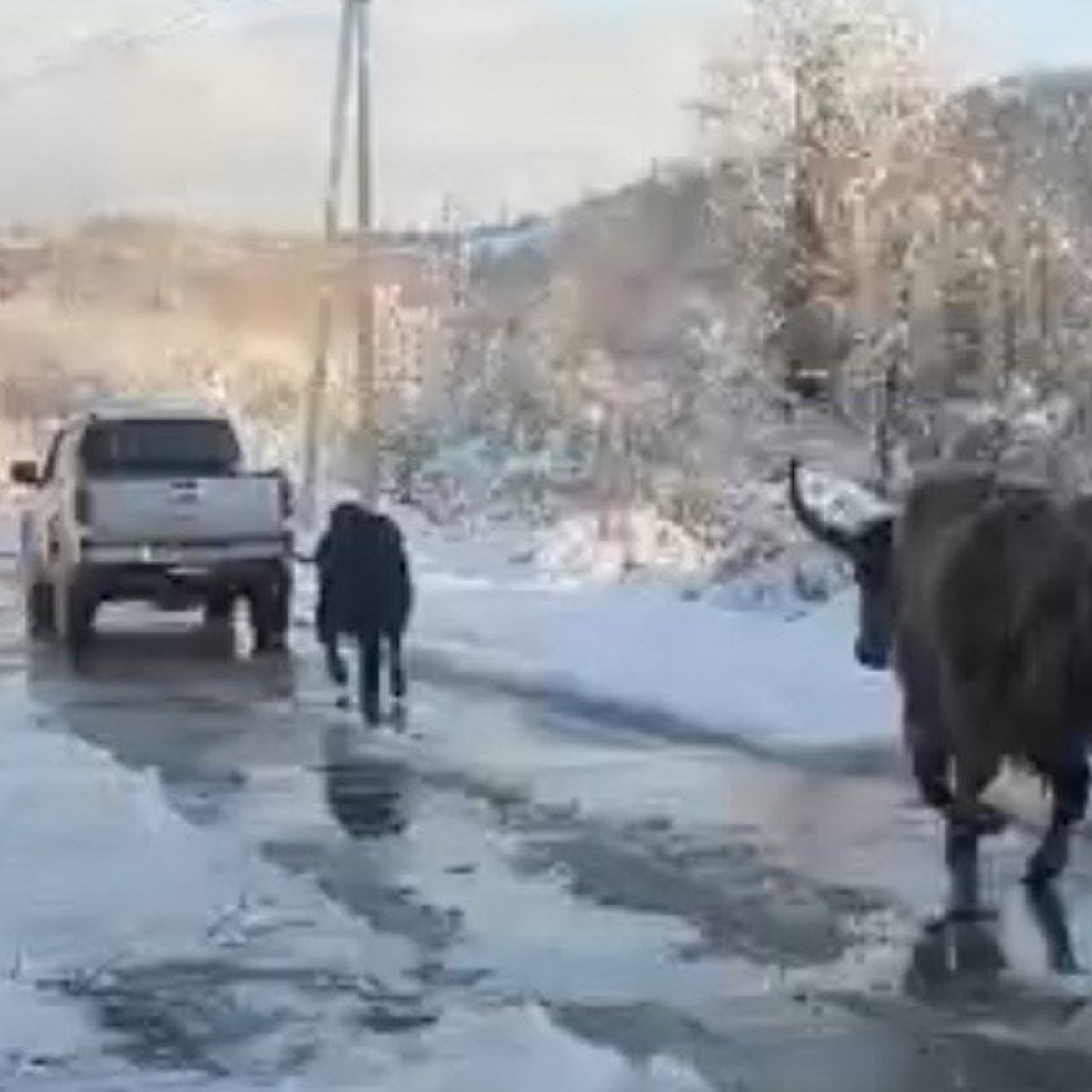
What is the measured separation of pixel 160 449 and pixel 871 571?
1719cm

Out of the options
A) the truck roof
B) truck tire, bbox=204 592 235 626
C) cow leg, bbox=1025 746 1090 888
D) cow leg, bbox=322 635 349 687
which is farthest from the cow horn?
the truck roof

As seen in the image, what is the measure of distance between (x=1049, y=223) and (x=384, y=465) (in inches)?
778

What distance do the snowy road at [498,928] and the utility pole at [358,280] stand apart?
2460 cm

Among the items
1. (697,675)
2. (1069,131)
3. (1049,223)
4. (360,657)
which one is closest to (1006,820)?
(360,657)

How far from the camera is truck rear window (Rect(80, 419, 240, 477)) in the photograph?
29609 millimetres

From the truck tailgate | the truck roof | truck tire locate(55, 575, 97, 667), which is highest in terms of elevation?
the truck roof

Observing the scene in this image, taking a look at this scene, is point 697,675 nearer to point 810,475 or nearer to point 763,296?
point 810,475

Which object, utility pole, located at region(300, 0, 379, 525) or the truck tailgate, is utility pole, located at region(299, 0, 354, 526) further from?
the truck tailgate

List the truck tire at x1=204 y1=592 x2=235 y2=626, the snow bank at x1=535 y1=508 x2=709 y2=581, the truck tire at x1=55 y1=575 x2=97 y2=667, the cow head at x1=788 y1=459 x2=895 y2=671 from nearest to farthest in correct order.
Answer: the cow head at x1=788 y1=459 x2=895 y2=671 < the truck tire at x1=55 y1=575 x2=97 y2=667 < the truck tire at x1=204 y1=592 x2=235 y2=626 < the snow bank at x1=535 y1=508 x2=709 y2=581

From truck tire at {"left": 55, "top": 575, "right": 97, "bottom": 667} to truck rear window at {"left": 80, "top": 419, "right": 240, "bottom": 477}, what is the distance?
1343mm

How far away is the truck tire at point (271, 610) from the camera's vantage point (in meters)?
27.9

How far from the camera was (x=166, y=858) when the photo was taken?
1339cm

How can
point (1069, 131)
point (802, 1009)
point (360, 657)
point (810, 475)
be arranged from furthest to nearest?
1. point (1069, 131)
2. point (810, 475)
3. point (360, 657)
4. point (802, 1009)

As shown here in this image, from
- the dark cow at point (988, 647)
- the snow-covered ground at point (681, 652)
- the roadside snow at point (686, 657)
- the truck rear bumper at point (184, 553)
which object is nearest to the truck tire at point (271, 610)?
the truck rear bumper at point (184, 553)
